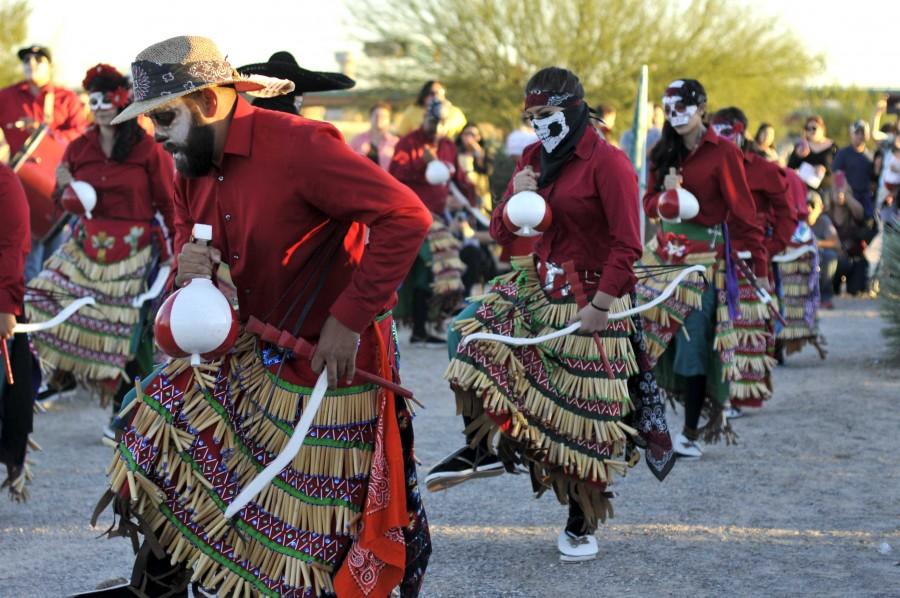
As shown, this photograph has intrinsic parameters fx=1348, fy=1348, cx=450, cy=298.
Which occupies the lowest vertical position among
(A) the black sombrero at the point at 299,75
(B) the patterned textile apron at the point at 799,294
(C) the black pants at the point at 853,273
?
(C) the black pants at the point at 853,273

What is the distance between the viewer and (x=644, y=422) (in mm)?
5664

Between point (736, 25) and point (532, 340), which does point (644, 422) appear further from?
point (736, 25)

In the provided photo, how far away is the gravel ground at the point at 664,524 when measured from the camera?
530cm

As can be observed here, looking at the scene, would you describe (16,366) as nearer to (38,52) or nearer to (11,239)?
(11,239)

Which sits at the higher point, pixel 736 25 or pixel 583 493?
pixel 736 25

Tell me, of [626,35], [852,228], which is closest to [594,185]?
[852,228]

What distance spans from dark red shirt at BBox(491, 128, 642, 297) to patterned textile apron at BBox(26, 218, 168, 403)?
10.4 feet

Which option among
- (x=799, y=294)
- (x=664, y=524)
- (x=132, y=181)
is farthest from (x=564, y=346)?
(x=799, y=294)

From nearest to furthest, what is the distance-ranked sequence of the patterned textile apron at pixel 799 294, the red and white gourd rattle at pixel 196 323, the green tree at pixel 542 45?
the red and white gourd rattle at pixel 196 323, the patterned textile apron at pixel 799 294, the green tree at pixel 542 45

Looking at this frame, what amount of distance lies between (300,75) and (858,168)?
14103 mm

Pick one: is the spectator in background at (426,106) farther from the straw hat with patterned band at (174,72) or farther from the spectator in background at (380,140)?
the straw hat with patterned band at (174,72)

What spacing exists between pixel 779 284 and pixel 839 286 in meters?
7.58

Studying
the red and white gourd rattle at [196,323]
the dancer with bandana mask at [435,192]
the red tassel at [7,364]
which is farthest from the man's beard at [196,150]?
the dancer with bandana mask at [435,192]

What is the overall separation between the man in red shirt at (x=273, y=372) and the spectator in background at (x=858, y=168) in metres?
15.2
